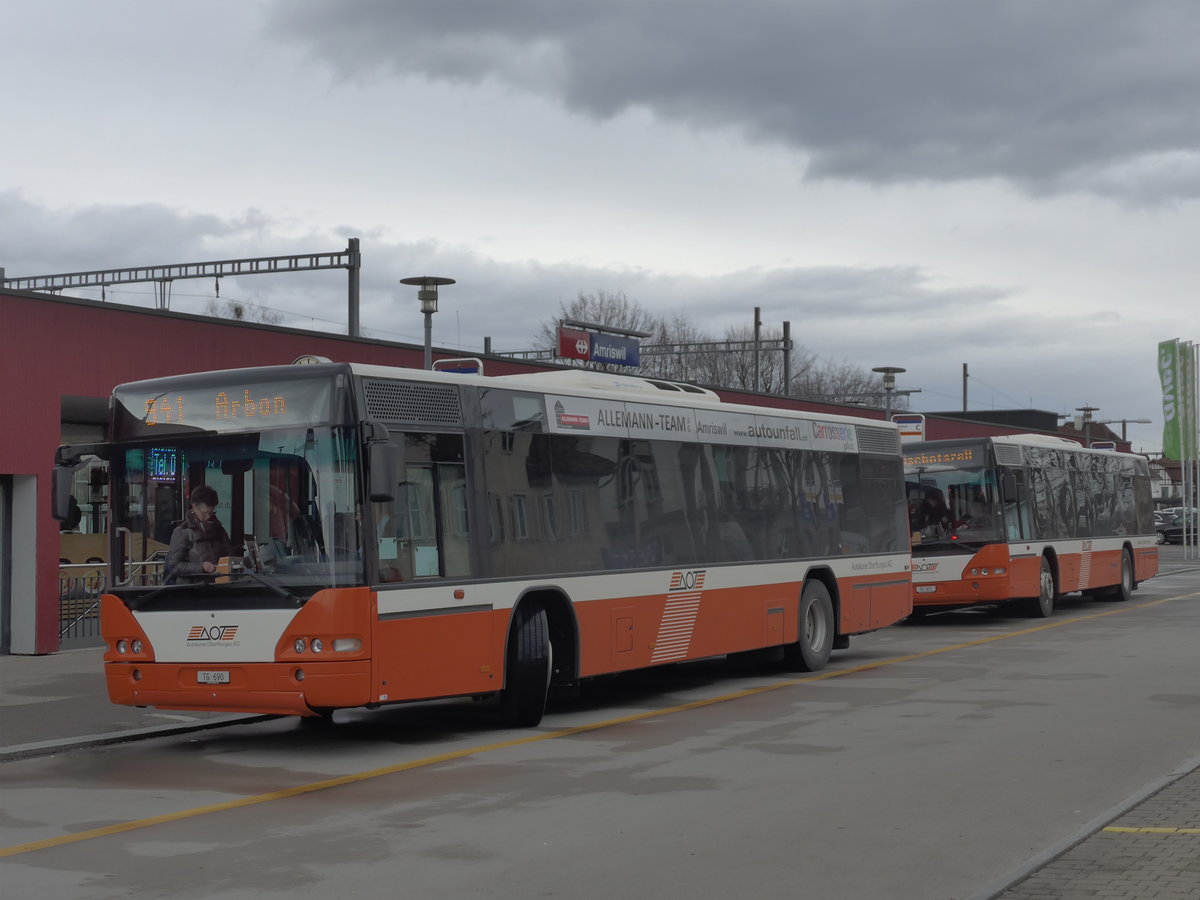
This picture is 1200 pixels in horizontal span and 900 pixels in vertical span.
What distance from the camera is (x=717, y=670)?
1777 cm

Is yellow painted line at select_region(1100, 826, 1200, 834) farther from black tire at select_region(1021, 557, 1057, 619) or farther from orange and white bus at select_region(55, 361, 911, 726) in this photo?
black tire at select_region(1021, 557, 1057, 619)

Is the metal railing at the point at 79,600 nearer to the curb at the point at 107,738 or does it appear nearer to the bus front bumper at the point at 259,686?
the curb at the point at 107,738

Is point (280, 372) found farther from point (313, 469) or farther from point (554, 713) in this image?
point (554, 713)

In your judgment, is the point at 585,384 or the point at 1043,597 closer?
the point at 585,384

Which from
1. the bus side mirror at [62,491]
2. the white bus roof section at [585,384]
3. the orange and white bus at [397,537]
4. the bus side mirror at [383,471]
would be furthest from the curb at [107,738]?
the white bus roof section at [585,384]

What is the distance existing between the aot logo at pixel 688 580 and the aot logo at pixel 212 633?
4800 mm

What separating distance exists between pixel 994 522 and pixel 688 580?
35.7 ft

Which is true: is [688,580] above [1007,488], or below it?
below

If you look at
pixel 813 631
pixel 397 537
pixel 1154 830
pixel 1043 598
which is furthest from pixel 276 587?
pixel 1043 598

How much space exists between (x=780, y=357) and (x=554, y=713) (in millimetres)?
72486

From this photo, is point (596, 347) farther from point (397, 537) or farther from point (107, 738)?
point (397, 537)

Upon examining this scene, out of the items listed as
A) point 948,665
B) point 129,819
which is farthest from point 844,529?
point 129,819

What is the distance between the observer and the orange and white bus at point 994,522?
24156 millimetres

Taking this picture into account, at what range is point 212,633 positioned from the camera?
11.1m
